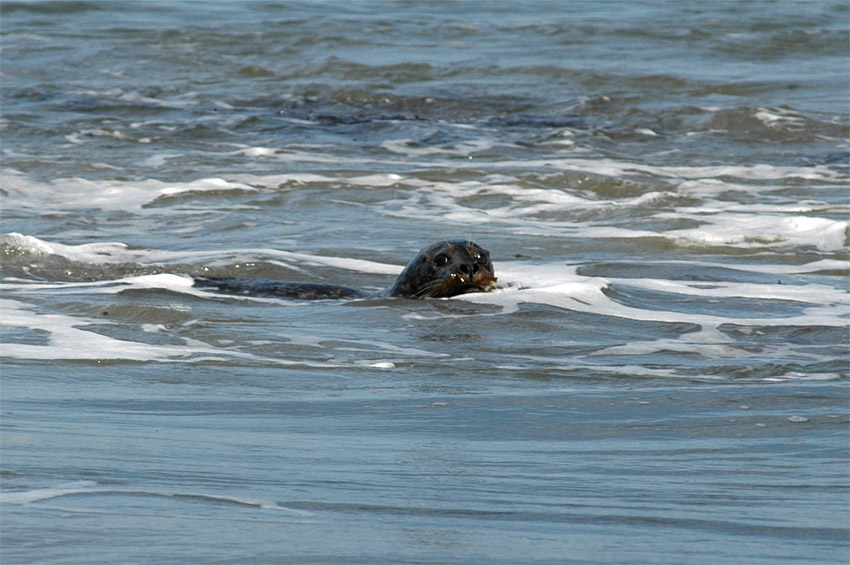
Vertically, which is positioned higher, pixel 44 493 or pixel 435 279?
pixel 44 493

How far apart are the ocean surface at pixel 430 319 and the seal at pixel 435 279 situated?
21 cm

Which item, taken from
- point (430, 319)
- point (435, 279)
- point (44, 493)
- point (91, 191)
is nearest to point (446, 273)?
point (435, 279)

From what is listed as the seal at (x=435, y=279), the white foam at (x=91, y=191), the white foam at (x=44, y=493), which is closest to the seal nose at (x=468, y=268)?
the seal at (x=435, y=279)

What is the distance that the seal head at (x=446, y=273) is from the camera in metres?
6.49

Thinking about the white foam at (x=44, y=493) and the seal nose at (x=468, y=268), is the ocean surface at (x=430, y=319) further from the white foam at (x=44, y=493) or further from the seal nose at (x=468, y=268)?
the seal nose at (x=468, y=268)

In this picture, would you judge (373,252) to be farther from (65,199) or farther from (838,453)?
(838,453)

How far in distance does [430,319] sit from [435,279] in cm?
53

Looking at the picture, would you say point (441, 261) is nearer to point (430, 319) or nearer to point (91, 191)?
point (430, 319)

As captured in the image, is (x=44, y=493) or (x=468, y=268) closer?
(x=44, y=493)

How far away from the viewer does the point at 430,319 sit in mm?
5988

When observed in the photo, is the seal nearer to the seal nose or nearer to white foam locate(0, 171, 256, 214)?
the seal nose

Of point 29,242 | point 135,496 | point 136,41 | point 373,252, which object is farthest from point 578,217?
point 136,41

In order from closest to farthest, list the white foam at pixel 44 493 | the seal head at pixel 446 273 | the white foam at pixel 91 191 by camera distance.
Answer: the white foam at pixel 44 493 → the seal head at pixel 446 273 → the white foam at pixel 91 191

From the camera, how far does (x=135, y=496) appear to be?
2.65 m
